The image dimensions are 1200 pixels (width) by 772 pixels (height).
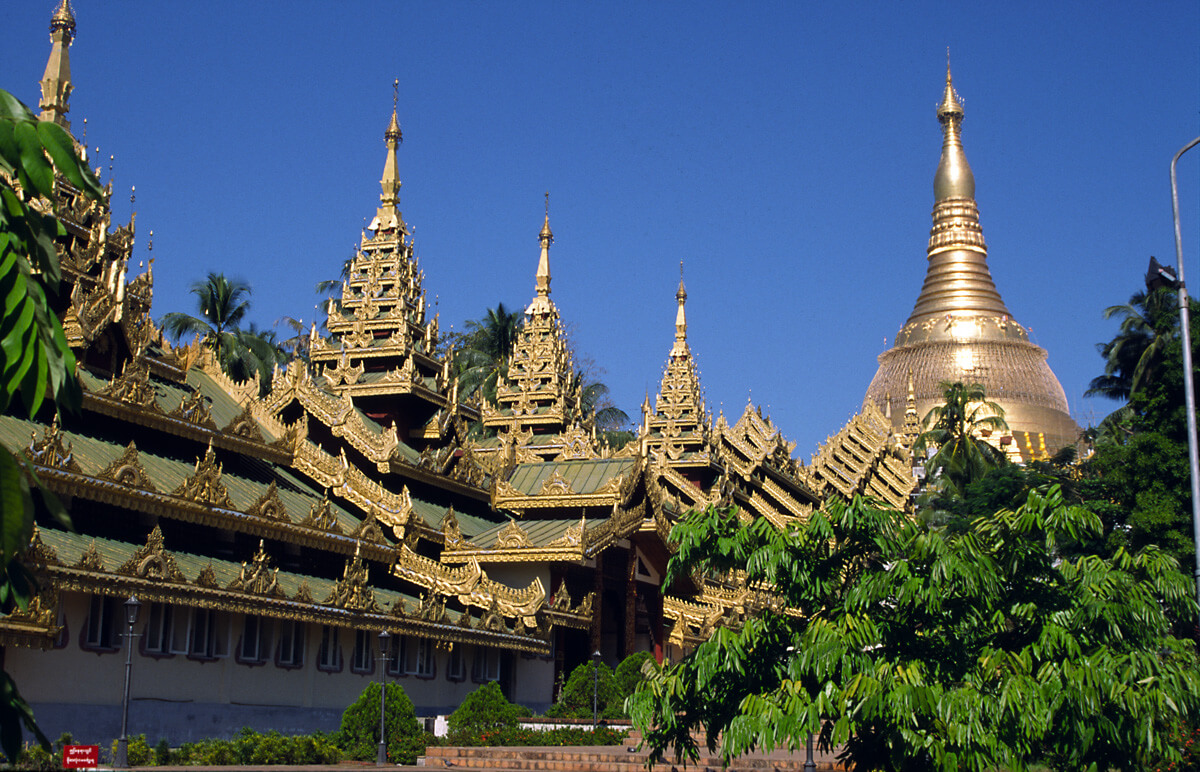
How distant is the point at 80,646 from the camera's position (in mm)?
21609

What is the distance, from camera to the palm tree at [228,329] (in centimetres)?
5475

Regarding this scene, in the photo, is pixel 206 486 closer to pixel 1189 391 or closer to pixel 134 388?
pixel 134 388

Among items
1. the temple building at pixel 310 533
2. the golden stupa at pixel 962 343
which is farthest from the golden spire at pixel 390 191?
the golden stupa at pixel 962 343

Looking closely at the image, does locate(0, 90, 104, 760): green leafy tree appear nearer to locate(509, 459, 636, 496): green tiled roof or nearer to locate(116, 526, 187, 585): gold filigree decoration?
locate(116, 526, 187, 585): gold filigree decoration

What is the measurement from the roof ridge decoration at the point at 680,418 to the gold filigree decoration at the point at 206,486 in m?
32.7

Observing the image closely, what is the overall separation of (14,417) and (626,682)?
17.1 m

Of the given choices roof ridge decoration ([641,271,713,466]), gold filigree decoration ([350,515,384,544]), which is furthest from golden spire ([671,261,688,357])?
gold filigree decoration ([350,515,384,544])

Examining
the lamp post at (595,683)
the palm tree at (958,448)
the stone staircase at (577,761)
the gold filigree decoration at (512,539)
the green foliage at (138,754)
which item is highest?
the palm tree at (958,448)

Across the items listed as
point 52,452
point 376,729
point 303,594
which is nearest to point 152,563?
point 52,452

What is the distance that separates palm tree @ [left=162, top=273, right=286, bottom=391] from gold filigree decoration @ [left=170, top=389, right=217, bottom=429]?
27.2 metres

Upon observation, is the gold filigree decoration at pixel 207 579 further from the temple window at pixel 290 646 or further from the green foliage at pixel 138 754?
the green foliage at pixel 138 754

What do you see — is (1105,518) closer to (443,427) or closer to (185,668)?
(443,427)

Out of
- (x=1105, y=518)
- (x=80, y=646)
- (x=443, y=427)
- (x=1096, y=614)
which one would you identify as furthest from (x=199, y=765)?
(x=1105, y=518)

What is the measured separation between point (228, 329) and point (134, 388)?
113 ft
